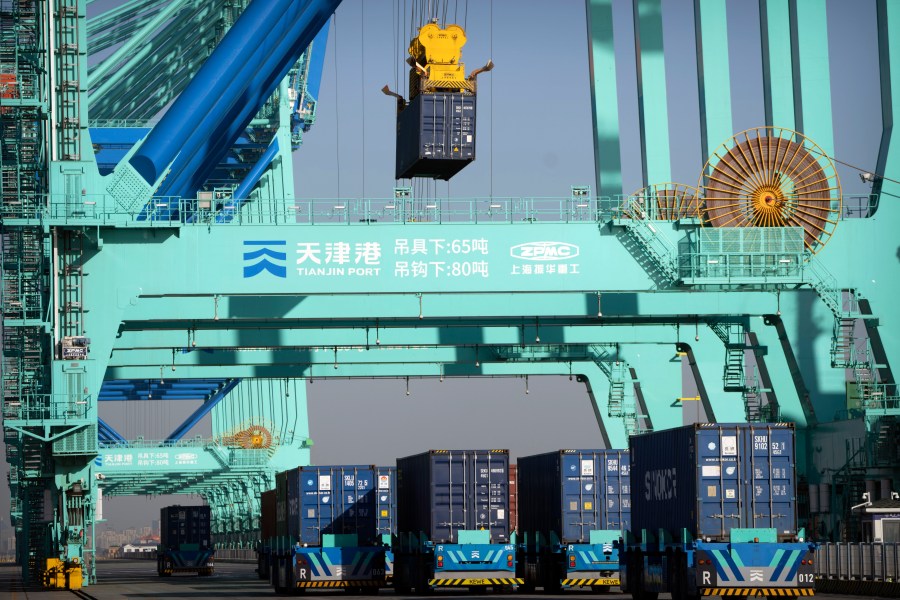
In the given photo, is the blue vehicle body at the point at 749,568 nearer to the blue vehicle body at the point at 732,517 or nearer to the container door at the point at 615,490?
the blue vehicle body at the point at 732,517

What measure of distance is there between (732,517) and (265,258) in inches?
643

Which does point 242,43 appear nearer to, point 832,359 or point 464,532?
point 464,532

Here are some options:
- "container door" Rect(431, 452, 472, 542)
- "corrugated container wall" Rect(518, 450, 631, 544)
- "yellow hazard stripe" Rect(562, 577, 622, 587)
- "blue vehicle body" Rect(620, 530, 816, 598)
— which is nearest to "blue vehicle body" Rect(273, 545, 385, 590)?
"container door" Rect(431, 452, 472, 542)

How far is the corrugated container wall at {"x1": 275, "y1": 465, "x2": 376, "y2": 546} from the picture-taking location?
4003cm

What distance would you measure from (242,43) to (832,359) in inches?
718

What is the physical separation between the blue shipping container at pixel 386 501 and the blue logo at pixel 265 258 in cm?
618

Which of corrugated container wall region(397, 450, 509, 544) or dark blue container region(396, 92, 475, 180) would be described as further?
dark blue container region(396, 92, 475, 180)

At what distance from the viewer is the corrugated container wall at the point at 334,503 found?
40.0 meters

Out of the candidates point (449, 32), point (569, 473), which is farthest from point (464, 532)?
Answer: point (449, 32)

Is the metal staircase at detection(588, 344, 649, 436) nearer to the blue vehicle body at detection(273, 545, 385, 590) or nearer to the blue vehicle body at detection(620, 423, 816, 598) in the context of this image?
the blue vehicle body at detection(273, 545, 385, 590)

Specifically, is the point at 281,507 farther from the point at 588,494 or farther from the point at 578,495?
the point at 588,494

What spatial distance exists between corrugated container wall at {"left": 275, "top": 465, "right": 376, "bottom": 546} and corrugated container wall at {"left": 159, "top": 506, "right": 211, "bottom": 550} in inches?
1310

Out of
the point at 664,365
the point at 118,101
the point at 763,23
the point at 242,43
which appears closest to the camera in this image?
the point at 242,43

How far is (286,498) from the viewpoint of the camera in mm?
44156
